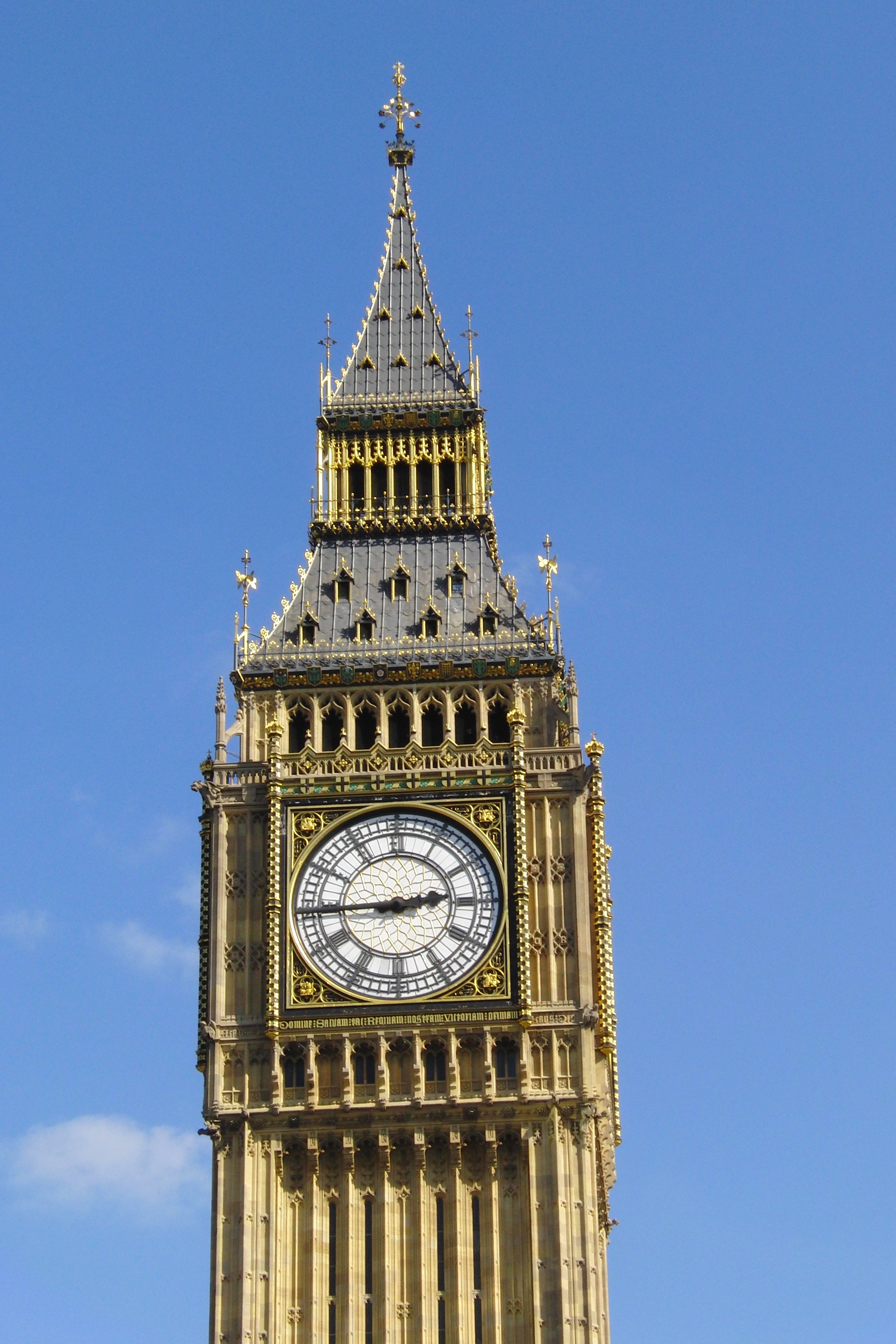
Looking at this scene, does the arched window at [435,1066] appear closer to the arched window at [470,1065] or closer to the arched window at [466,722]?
the arched window at [470,1065]

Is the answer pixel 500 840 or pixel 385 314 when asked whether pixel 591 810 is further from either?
pixel 385 314

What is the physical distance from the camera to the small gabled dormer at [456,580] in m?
70.4

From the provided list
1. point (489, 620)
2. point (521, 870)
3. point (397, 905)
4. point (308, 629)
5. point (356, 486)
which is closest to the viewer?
point (397, 905)

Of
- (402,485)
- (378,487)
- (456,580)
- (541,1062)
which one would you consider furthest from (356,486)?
(541,1062)

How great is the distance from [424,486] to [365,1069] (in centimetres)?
1471

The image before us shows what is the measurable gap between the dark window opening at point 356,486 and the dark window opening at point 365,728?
20.6ft

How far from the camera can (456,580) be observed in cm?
7075

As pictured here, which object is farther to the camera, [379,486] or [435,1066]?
[379,486]

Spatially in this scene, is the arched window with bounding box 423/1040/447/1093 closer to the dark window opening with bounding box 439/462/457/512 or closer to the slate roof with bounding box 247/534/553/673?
the slate roof with bounding box 247/534/553/673

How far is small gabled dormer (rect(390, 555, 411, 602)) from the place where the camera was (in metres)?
70.4

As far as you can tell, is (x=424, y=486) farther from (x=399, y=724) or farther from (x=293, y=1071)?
(x=293, y=1071)

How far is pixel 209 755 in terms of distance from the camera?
67438 millimetres

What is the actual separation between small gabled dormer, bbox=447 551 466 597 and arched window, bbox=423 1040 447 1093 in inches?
420

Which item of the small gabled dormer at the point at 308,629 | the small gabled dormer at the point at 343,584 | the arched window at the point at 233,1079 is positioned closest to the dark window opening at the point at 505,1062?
the arched window at the point at 233,1079
